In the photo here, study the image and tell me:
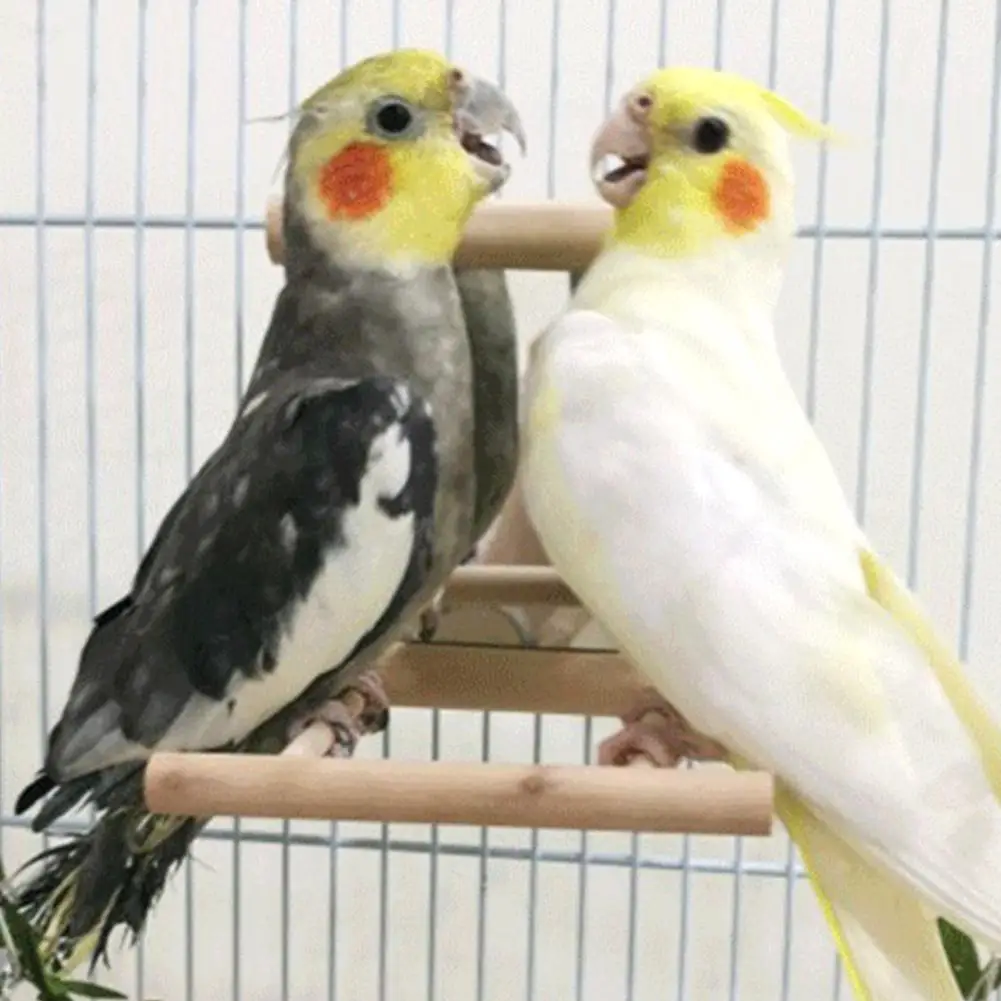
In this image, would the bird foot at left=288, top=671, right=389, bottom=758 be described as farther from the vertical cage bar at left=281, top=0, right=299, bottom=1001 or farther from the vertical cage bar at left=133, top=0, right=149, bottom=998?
the vertical cage bar at left=133, top=0, right=149, bottom=998

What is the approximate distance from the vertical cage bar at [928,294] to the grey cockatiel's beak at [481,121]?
0.38 m

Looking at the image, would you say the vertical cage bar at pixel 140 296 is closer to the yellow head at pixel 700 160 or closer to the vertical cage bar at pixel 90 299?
the vertical cage bar at pixel 90 299

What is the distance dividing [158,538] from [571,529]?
0.73 feet

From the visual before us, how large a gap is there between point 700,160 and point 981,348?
376 millimetres

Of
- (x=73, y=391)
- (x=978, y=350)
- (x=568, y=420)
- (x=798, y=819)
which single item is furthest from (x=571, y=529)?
(x=73, y=391)

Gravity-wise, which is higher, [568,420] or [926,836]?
[568,420]

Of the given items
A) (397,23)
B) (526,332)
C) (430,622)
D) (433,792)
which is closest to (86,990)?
(430,622)

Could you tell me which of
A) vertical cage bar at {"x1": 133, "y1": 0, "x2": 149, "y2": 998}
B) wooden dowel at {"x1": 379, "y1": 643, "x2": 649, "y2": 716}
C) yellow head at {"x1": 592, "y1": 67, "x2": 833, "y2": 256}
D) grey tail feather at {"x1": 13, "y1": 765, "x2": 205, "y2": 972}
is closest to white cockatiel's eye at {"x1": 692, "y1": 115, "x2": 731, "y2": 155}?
yellow head at {"x1": 592, "y1": 67, "x2": 833, "y2": 256}

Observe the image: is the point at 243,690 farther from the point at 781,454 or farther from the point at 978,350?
the point at 978,350

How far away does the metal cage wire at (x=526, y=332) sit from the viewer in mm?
951

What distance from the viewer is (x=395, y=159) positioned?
24.3 inches

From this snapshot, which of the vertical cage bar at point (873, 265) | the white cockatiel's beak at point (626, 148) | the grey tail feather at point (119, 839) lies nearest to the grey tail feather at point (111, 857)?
the grey tail feather at point (119, 839)

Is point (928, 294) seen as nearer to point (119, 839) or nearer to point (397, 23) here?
point (397, 23)

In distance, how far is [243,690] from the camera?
0.60 metres
